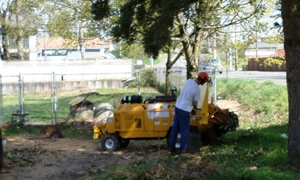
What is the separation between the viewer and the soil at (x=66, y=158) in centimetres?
1023

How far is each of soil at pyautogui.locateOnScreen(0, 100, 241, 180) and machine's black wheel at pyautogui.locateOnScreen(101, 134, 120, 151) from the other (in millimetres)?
151

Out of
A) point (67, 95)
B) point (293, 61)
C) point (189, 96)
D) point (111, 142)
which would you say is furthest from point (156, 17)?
point (67, 95)

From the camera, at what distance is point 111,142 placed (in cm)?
1306

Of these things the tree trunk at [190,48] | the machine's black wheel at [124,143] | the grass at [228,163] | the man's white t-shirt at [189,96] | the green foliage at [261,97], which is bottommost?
the machine's black wheel at [124,143]

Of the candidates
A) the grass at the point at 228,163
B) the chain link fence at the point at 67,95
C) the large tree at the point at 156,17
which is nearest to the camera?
the grass at the point at 228,163

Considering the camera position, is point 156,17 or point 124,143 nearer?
point 156,17

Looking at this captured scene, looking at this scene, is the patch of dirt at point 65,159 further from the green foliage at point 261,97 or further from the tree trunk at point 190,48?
the green foliage at point 261,97

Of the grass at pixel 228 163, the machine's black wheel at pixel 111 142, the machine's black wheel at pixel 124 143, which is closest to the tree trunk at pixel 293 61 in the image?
the grass at pixel 228 163

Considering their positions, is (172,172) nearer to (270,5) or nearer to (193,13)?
(193,13)

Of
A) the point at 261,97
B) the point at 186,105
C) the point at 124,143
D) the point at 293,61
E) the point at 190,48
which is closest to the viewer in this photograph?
the point at 293,61

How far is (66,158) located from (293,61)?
601 centimetres

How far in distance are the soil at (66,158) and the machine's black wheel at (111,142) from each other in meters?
0.15

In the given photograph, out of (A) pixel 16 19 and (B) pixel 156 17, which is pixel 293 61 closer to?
(B) pixel 156 17

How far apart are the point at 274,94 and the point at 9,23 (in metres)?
22.2
